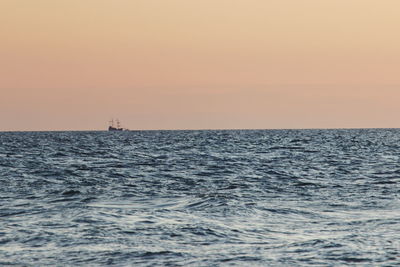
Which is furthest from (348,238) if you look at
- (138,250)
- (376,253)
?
(138,250)

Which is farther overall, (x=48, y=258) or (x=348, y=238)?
(x=348, y=238)

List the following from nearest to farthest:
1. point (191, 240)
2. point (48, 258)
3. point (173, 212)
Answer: point (48, 258) < point (191, 240) < point (173, 212)

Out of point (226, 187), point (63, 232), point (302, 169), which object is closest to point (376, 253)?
point (63, 232)

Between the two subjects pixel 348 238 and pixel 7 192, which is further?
pixel 7 192

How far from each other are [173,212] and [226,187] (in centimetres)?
1095

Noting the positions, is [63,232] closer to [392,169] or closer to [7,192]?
[7,192]

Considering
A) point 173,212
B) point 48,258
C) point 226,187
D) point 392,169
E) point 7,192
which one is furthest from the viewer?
point 392,169

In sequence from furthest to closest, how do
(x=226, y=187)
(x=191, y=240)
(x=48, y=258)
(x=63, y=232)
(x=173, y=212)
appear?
(x=226, y=187)
(x=173, y=212)
(x=63, y=232)
(x=191, y=240)
(x=48, y=258)

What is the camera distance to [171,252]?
16.8 m

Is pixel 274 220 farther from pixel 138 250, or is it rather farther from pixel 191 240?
pixel 138 250

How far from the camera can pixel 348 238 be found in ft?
60.7

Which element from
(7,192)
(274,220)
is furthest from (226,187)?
(274,220)

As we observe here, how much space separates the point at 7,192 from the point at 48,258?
1661cm

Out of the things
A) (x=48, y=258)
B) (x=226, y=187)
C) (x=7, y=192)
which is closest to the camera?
(x=48, y=258)
